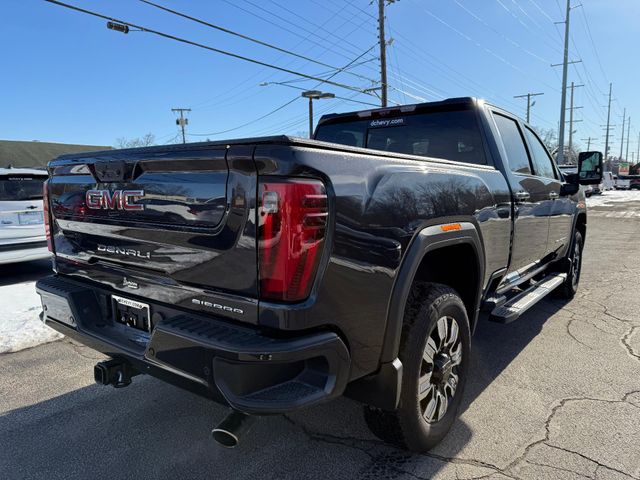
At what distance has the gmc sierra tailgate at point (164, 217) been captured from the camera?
1.94 metres

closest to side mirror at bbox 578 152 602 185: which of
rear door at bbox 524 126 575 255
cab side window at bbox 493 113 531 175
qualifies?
rear door at bbox 524 126 575 255

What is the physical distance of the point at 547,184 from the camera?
461 centimetres

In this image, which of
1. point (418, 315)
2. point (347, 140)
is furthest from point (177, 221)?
point (347, 140)

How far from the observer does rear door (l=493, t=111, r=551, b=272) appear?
3799mm

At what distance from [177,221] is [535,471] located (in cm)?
223

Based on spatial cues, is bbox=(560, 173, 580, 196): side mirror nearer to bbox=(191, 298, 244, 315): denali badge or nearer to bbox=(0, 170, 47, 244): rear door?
bbox=(191, 298, 244, 315): denali badge

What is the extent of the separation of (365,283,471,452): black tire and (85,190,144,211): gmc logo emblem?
1461mm

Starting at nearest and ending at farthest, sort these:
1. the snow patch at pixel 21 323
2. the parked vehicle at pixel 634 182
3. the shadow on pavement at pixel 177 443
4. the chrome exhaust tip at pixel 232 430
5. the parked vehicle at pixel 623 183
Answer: the chrome exhaust tip at pixel 232 430 < the shadow on pavement at pixel 177 443 < the snow patch at pixel 21 323 < the parked vehicle at pixel 634 182 < the parked vehicle at pixel 623 183

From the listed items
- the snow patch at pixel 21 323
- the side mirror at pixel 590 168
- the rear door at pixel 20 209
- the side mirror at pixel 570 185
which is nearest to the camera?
the snow patch at pixel 21 323

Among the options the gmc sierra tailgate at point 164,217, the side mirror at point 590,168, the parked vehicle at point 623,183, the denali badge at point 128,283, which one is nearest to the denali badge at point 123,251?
the gmc sierra tailgate at point 164,217

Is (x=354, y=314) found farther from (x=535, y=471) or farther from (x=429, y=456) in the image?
(x=535, y=471)

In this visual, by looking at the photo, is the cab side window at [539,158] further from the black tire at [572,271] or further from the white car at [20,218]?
the white car at [20,218]

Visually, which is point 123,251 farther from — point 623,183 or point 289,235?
point 623,183

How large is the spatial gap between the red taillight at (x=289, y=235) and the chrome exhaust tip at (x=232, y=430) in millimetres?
640
